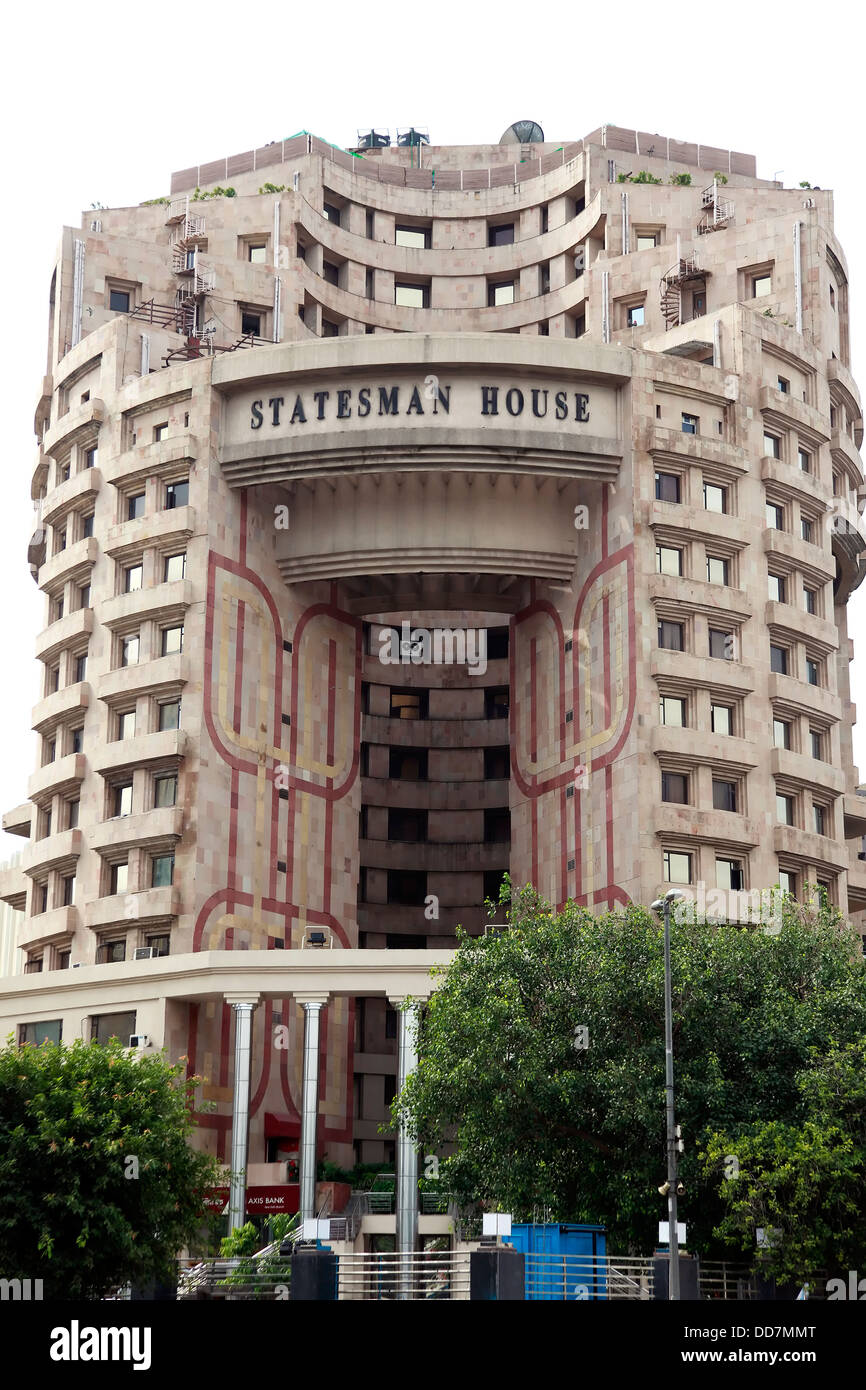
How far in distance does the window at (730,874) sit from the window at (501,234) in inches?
1736

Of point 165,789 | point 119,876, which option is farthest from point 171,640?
point 119,876

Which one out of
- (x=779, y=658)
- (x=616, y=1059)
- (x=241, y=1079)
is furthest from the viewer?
(x=779, y=658)

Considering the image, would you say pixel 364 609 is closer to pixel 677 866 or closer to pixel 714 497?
pixel 714 497

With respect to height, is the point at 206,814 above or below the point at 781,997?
above

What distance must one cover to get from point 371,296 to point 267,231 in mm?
8519

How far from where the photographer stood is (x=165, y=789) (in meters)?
76.9

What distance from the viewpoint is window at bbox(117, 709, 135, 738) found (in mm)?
79250

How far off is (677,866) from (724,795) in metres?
4.68

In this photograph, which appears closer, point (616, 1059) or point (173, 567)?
point (616, 1059)

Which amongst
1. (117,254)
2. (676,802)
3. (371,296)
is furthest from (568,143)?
(676,802)

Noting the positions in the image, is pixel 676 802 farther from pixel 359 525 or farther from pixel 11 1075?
pixel 11 1075

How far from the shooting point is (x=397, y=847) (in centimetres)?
9688

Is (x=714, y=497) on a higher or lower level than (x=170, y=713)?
higher

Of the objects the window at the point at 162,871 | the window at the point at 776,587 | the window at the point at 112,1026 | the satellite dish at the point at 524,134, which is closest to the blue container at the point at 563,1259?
the window at the point at 112,1026
